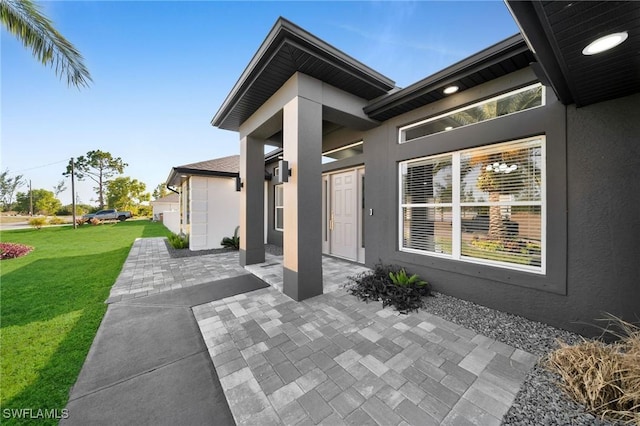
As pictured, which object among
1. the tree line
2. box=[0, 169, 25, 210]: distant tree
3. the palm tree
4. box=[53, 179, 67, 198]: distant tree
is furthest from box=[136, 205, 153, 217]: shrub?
the palm tree

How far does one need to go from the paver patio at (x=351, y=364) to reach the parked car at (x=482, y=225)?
5.24 ft

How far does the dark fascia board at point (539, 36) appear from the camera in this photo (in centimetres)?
152

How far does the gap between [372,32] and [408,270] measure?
6.70 metres

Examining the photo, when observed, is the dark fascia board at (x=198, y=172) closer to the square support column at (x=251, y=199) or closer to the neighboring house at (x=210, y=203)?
the neighboring house at (x=210, y=203)

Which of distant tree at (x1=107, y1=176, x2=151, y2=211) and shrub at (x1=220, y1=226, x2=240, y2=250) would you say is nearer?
shrub at (x1=220, y1=226, x2=240, y2=250)

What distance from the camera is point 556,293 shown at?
2.86 meters

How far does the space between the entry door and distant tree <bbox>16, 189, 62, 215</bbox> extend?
49.3 metres

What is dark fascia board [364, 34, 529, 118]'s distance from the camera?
9.33 ft

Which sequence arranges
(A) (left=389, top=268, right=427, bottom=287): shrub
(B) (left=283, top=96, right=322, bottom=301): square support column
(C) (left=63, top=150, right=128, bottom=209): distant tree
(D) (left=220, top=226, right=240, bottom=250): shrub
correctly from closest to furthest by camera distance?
(B) (left=283, top=96, right=322, bottom=301): square support column, (A) (left=389, top=268, right=427, bottom=287): shrub, (D) (left=220, top=226, right=240, bottom=250): shrub, (C) (left=63, top=150, right=128, bottom=209): distant tree

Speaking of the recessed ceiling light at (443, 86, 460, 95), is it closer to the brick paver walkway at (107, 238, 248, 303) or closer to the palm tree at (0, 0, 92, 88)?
the brick paver walkway at (107, 238, 248, 303)

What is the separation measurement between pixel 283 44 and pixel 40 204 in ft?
171

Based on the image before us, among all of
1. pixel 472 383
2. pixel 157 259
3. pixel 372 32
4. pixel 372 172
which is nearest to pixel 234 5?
pixel 372 32

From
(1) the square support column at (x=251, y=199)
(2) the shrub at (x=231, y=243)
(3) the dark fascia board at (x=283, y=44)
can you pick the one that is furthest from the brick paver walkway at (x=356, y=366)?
(2) the shrub at (x=231, y=243)

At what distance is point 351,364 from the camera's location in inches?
87.4
